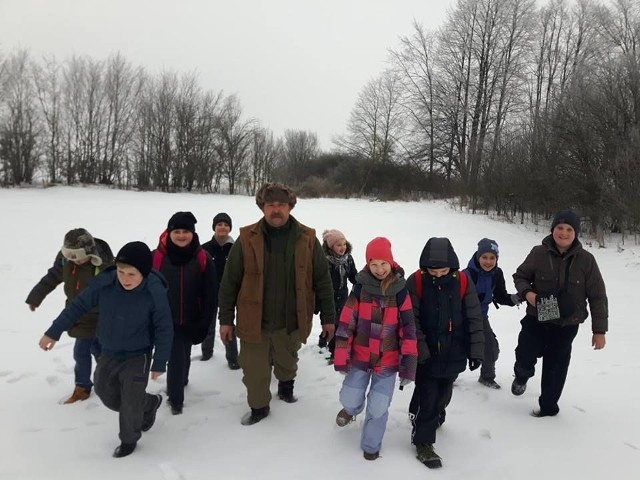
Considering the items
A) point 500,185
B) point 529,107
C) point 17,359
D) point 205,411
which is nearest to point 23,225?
point 17,359

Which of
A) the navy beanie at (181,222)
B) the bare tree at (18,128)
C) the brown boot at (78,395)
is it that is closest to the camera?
the navy beanie at (181,222)

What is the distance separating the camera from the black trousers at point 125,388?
2828mm

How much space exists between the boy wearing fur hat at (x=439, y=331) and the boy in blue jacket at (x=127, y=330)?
6.04 feet

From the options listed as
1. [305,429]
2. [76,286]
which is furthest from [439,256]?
[76,286]

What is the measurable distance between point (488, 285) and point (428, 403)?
1.57 metres

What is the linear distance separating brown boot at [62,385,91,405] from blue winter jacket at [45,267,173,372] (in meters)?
1.09

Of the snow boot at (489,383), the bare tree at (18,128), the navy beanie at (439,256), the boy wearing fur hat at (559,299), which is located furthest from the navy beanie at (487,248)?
the bare tree at (18,128)

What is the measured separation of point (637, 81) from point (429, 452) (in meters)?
13.8

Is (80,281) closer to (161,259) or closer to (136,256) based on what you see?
(161,259)

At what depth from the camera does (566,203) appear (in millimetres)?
13125

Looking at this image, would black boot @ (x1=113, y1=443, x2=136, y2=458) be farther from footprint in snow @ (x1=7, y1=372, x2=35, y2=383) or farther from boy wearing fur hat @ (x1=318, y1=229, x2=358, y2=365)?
boy wearing fur hat @ (x1=318, y1=229, x2=358, y2=365)

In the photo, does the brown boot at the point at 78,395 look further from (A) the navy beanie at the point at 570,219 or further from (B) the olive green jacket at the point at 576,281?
(A) the navy beanie at the point at 570,219

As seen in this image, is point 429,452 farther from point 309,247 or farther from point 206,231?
point 206,231

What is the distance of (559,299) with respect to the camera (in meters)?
3.48
